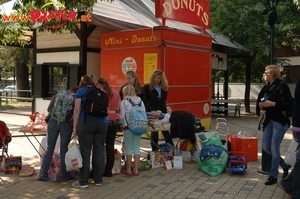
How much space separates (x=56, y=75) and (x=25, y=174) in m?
6.79

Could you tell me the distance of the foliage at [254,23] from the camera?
14977 mm

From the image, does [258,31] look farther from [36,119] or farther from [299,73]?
[299,73]

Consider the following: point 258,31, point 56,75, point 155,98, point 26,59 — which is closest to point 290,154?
point 155,98

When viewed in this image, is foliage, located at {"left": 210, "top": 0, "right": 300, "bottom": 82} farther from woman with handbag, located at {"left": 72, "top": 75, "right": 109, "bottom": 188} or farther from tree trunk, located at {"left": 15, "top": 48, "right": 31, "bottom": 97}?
tree trunk, located at {"left": 15, "top": 48, "right": 31, "bottom": 97}

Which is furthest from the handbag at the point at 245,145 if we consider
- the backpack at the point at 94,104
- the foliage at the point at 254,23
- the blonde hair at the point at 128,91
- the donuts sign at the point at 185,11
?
the foliage at the point at 254,23

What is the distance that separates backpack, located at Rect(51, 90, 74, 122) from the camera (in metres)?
5.58

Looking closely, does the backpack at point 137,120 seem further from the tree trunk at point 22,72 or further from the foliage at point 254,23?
the tree trunk at point 22,72

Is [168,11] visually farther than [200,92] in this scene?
No

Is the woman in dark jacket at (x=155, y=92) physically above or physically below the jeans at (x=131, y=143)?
above

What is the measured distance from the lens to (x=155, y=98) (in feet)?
23.8

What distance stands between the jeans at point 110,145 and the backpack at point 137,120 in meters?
0.25

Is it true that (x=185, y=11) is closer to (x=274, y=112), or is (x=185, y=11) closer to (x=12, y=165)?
(x=274, y=112)

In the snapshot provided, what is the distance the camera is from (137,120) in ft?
19.3

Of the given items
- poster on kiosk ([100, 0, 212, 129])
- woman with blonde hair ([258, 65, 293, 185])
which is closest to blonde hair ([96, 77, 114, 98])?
woman with blonde hair ([258, 65, 293, 185])
